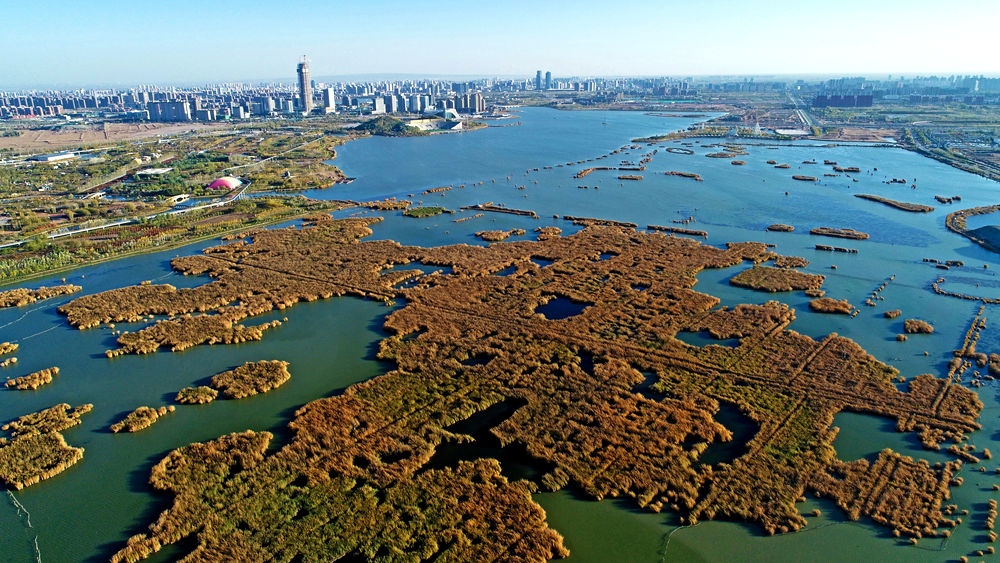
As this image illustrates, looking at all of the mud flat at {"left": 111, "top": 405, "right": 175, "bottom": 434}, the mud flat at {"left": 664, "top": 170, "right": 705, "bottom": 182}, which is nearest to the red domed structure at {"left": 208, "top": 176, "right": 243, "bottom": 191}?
the mud flat at {"left": 111, "top": 405, "right": 175, "bottom": 434}

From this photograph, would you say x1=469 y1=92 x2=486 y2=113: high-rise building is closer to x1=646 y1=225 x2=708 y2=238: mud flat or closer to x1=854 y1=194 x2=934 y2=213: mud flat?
x1=854 y1=194 x2=934 y2=213: mud flat

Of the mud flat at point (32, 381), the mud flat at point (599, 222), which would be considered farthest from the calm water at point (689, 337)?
the mud flat at point (599, 222)

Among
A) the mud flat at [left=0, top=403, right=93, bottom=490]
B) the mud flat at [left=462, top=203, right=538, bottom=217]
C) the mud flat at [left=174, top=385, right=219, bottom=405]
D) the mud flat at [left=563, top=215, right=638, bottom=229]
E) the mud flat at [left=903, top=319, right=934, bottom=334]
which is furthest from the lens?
the mud flat at [left=462, top=203, right=538, bottom=217]

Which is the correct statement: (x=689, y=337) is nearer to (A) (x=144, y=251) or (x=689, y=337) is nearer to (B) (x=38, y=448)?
(B) (x=38, y=448)

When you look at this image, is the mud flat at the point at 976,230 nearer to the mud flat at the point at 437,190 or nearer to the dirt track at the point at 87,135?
the mud flat at the point at 437,190

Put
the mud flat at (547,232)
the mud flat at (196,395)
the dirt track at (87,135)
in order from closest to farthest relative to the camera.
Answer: the mud flat at (196,395) → the mud flat at (547,232) → the dirt track at (87,135)
